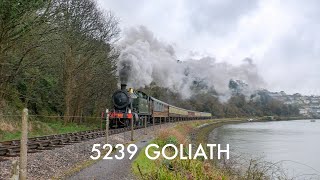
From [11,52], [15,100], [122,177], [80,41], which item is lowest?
[122,177]

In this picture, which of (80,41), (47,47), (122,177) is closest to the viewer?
(122,177)

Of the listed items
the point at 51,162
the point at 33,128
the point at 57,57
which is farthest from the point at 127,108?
the point at 51,162

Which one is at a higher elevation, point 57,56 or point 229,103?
point 229,103

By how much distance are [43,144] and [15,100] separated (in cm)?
1365

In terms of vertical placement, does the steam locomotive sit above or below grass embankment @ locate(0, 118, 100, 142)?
above

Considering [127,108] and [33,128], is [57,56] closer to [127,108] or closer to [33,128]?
[33,128]

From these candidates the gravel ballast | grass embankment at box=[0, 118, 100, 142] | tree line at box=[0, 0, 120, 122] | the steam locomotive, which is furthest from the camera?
the steam locomotive

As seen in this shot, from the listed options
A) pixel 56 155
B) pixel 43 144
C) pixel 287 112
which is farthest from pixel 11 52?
pixel 287 112

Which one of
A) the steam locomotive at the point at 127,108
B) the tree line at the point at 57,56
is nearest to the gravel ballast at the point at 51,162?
the tree line at the point at 57,56

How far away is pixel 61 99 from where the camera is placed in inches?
1232

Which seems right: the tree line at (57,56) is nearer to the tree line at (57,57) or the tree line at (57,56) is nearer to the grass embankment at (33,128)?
the tree line at (57,57)

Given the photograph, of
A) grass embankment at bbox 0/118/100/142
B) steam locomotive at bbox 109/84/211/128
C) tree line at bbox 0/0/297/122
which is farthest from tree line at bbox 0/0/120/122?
steam locomotive at bbox 109/84/211/128

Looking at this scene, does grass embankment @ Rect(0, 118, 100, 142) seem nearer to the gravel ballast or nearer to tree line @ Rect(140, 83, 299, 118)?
the gravel ballast

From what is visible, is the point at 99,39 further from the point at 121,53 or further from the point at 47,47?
the point at 47,47
